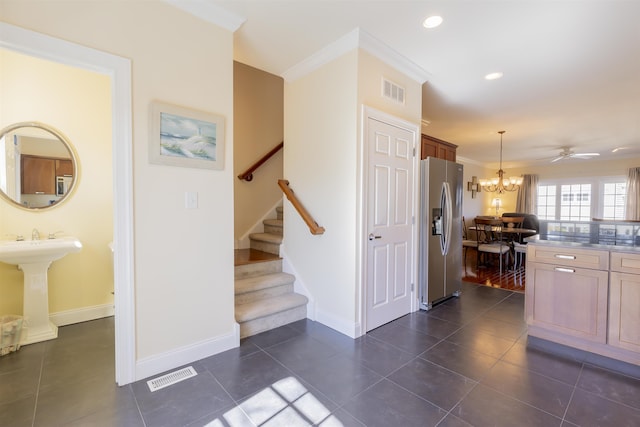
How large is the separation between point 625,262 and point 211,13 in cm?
370

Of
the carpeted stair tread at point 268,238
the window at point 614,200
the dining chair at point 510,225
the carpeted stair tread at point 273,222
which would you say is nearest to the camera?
the carpeted stair tread at point 268,238

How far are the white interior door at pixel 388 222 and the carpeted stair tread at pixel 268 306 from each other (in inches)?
30.2

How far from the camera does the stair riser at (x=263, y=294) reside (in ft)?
9.48

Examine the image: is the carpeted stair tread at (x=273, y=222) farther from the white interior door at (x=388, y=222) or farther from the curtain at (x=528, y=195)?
the curtain at (x=528, y=195)

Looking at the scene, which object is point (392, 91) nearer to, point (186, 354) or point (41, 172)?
point (186, 354)

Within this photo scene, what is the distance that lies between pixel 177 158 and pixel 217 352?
1582 mm

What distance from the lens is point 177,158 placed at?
211cm

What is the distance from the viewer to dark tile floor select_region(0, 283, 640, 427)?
1.65 metres

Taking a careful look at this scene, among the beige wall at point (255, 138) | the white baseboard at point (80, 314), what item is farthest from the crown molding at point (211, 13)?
the white baseboard at point (80, 314)

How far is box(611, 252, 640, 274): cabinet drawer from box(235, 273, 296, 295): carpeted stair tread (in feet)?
9.22

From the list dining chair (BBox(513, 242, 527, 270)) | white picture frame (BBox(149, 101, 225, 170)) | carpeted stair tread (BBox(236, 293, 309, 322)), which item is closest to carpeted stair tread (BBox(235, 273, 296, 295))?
carpeted stair tread (BBox(236, 293, 309, 322))

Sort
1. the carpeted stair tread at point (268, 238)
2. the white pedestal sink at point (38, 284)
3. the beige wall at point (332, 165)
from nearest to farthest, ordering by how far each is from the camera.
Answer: the white pedestal sink at point (38, 284), the beige wall at point (332, 165), the carpeted stair tread at point (268, 238)

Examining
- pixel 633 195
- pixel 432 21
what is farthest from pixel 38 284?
pixel 633 195

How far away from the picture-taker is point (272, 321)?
2.85 meters
